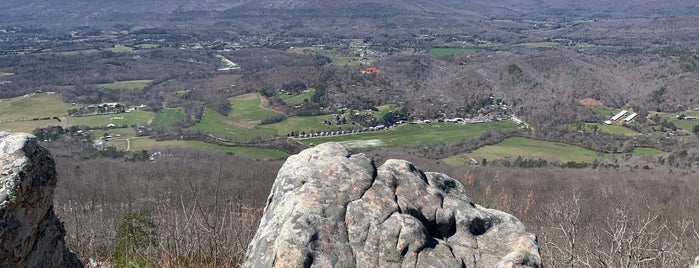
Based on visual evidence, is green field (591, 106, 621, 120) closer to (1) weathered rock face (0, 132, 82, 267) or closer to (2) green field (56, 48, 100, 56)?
(1) weathered rock face (0, 132, 82, 267)

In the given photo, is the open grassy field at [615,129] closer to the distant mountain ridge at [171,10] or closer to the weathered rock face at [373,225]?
the weathered rock face at [373,225]

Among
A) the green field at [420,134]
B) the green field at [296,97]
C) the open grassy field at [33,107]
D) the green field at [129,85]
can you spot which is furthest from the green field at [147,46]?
the green field at [420,134]

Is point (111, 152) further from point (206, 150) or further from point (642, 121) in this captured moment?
point (642, 121)

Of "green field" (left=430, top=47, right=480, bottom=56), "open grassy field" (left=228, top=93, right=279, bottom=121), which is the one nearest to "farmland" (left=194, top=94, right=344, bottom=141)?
"open grassy field" (left=228, top=93, right=279, bottom=121)

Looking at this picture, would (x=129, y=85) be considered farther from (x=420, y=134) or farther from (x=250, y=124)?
(x=420, y=134)

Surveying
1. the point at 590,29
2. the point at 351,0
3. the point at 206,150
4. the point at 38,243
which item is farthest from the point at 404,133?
the point at 351,0

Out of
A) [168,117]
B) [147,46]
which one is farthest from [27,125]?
[147,46]
